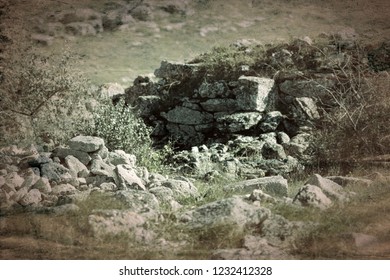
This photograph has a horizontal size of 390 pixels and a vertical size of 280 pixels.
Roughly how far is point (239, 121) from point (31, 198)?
4.61m

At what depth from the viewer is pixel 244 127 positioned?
993cm

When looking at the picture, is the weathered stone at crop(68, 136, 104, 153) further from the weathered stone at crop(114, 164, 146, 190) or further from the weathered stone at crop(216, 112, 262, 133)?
the weathered stone at crop(216, 112, 262, 133)

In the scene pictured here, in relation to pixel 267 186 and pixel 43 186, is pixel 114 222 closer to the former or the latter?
pixel 43 186

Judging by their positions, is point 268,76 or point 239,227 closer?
point 239,227

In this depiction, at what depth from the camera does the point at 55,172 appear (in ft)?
23.2

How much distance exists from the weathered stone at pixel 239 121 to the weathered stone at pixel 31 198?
438 centimetres

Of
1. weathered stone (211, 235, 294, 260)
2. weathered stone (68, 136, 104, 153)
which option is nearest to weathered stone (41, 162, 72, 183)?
weathered stone (68, 136, 104, 153)

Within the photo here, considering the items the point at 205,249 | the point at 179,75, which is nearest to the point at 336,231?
the point at 205,249

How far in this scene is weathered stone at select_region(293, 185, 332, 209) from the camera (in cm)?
602

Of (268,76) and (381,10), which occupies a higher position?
(381,10)

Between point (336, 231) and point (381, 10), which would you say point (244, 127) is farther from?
point (336, 231)

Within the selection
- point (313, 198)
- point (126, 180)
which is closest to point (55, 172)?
point (126, 180)

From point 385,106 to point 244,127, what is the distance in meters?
2.58

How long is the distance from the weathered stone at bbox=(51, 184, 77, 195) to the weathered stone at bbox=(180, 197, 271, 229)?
1.58 m
